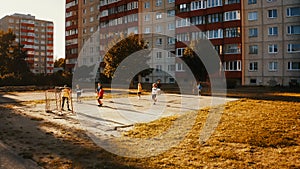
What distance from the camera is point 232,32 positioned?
44688 millimetres

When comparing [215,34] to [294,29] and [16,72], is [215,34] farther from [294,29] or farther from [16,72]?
[16,72]

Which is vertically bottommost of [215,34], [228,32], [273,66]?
[273,66]

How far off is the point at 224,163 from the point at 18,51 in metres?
53.0

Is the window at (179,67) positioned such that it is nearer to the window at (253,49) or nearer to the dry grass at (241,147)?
the window at (253,49)

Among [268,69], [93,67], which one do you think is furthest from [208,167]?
[93,67]

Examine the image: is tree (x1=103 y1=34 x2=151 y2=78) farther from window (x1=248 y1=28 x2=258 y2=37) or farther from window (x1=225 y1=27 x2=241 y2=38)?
window (x1=248 y1=28 x2=258 y2=37)

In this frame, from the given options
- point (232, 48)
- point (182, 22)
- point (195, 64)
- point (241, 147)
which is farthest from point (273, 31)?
point (241, 147)

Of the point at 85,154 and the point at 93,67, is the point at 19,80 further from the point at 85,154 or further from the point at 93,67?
the point at 85,154

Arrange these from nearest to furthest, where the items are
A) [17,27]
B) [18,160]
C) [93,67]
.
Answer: [18,160]
[93,67]
[17,27]

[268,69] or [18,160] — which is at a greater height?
[268,69]

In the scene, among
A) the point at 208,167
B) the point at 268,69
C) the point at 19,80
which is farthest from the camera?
the point at 19,80

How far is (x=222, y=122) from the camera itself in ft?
38.4

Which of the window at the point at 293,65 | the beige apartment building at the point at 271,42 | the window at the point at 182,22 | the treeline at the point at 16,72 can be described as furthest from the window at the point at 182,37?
the treeline at the point at 16,72

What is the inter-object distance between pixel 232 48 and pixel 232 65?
2.65m
